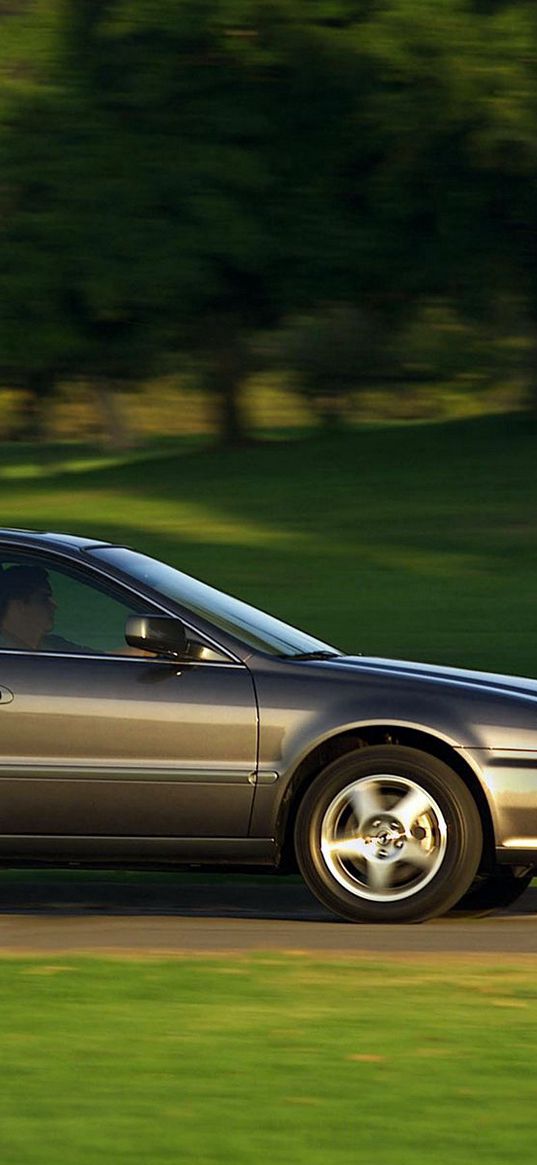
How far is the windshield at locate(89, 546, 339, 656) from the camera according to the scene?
28.0ft

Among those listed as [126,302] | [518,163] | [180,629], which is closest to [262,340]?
[126,302]

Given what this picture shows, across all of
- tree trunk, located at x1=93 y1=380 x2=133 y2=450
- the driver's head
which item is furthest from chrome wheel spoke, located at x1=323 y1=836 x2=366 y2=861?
tree trunk, located at x1=93 y1=380 x2=133 y2=450

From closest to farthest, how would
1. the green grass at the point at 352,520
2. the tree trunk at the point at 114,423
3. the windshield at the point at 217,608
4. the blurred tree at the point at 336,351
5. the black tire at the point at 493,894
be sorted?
the windshield at the point at 217,608, the black tire at the point at 493,894, the green grass at the point at 352,520, the blurred tree at the point at 336,351, the tree trunk at the point at 114,423

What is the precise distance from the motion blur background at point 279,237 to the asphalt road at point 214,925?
13.4 meters

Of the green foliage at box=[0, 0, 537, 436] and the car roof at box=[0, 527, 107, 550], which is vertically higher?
the green foliage at box=[0, 0, 537, 436]

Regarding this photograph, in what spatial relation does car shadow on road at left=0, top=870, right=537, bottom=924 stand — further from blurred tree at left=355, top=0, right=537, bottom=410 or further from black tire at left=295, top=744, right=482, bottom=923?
blurred tree at left=355, top=0, right=537, bottom=410

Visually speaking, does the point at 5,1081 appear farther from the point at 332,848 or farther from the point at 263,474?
the point at 263,474

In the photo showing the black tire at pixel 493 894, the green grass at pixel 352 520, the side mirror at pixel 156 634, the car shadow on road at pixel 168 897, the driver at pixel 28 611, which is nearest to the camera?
the side mirror at pixel 156 634

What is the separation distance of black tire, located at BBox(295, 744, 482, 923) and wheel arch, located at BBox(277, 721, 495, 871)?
5cm

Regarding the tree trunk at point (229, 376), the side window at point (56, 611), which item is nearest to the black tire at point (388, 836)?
the side window at point (56, 611)

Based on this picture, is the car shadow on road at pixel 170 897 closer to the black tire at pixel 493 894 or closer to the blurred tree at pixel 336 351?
the black tire at pixel 493 894

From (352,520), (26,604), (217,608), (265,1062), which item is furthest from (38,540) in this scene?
(352,520)

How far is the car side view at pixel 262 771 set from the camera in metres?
8.12

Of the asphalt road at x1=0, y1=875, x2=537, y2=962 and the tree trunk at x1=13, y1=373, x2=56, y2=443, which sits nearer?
the asphalt road at x1=0, y1=875, x2=537, y2=962
